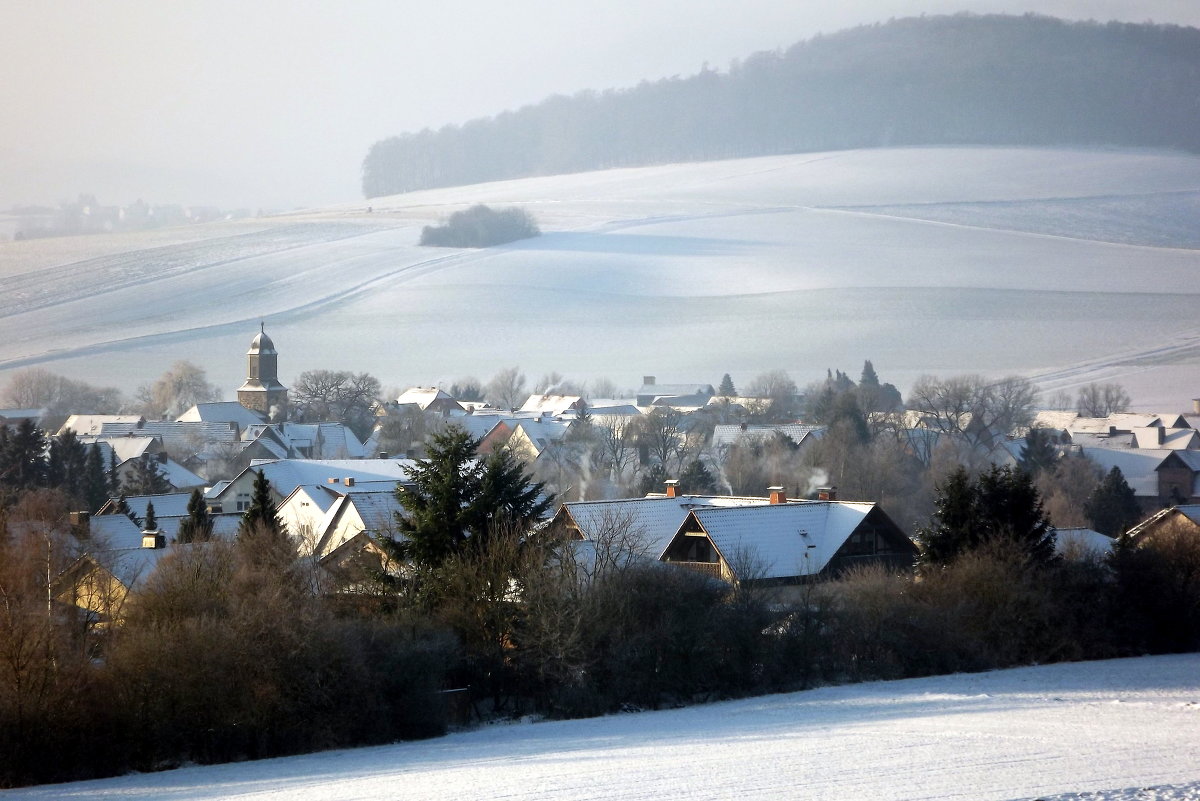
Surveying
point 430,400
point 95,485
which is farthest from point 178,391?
point 95,485

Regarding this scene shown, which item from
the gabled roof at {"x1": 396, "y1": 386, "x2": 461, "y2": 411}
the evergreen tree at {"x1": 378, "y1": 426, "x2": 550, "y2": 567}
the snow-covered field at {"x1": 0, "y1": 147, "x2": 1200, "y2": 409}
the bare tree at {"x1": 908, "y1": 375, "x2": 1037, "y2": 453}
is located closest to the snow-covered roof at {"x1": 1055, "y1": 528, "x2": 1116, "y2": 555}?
the evergreen tree at {"x1": 378, "y1": 426, "x2": 550, "y2": 567}

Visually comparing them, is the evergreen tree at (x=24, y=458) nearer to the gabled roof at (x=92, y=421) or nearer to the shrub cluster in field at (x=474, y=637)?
the shrub cluster in field at (x=474, y=637)

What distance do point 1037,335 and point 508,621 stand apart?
100937 mm

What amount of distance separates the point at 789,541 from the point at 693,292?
331 ft

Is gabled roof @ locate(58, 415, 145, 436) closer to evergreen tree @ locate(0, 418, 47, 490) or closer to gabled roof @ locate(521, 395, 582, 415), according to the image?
Result: evergreen tree @ locate(0, 418, 47, 490)

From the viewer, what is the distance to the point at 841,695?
84.3 ft

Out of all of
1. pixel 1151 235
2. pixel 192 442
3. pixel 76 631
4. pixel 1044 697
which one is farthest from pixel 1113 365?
pixel 76 631

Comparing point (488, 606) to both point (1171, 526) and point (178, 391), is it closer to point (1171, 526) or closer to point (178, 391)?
point (1171, 526)

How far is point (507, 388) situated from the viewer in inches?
4732

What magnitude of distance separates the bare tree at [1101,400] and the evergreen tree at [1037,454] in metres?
28.2

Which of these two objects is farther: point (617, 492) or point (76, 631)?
point (617, 492)

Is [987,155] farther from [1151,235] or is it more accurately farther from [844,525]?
[844,525]

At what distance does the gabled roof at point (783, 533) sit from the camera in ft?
107

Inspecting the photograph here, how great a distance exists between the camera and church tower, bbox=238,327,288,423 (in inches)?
4203
